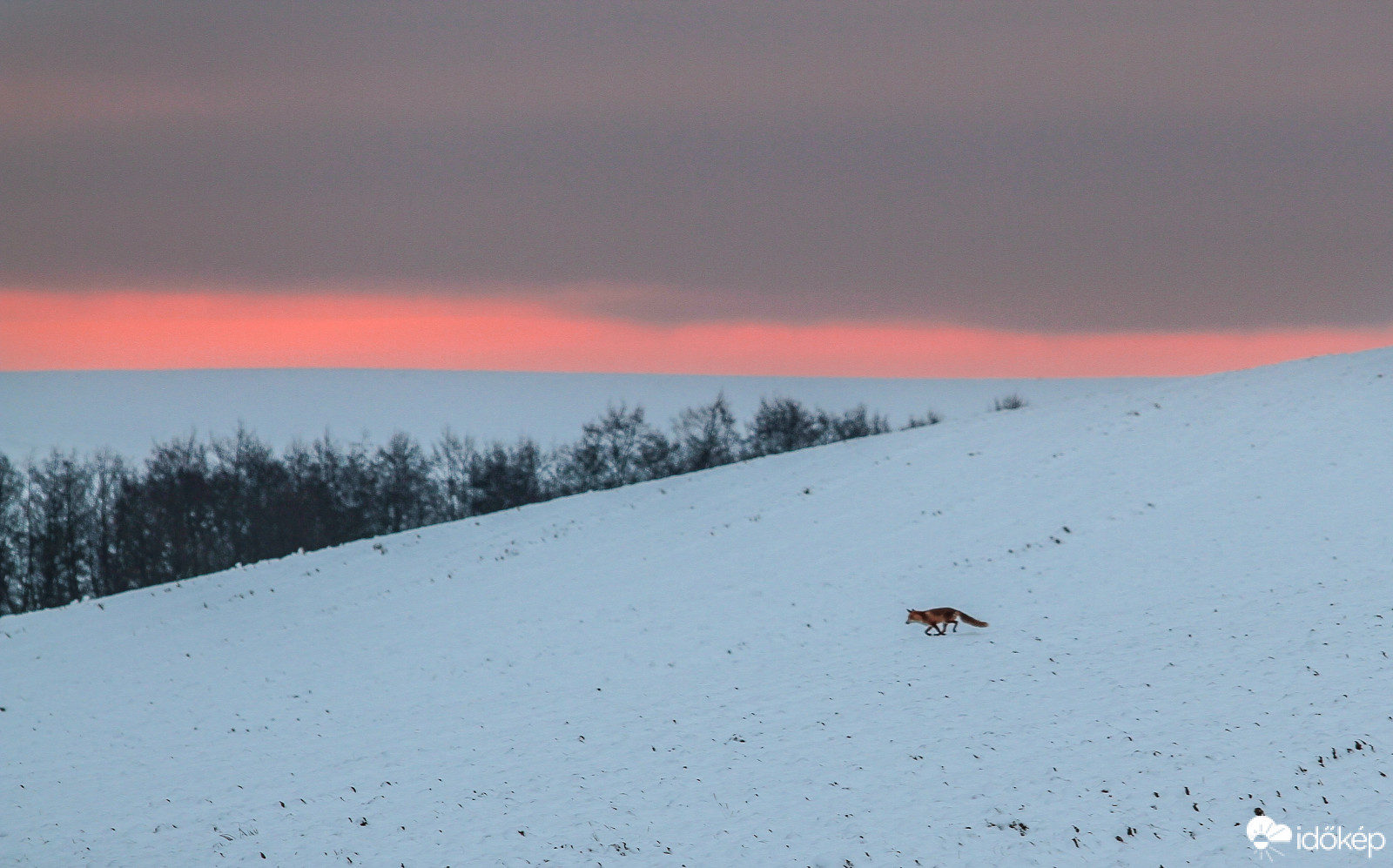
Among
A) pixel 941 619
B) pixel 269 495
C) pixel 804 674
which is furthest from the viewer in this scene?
pixel 269 495

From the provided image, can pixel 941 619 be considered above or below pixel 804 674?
above

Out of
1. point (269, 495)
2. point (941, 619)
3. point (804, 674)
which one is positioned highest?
point (269, 495)

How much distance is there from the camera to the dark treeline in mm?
67438

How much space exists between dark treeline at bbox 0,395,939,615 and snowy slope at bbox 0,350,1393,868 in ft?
93.8

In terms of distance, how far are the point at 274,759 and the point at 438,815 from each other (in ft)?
18.5

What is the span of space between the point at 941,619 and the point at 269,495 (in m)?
58.4

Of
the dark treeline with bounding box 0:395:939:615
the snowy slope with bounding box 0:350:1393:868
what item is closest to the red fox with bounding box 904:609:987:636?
the snowy slope with bounding box 0:350:1393:868

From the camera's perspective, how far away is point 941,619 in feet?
85.0

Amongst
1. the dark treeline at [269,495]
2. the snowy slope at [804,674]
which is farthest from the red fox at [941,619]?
the dark treeline at [269,495]

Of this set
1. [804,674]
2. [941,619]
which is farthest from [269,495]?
[941,619]

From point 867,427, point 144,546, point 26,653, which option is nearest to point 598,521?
point 26,653

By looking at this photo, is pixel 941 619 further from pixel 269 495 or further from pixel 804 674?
pixel 269 495

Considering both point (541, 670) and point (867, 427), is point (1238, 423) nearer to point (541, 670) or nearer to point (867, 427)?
point (541, 670)

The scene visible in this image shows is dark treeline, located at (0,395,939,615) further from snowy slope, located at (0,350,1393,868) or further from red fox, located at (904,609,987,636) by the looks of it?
red fox, located at (904,609,987,636)
